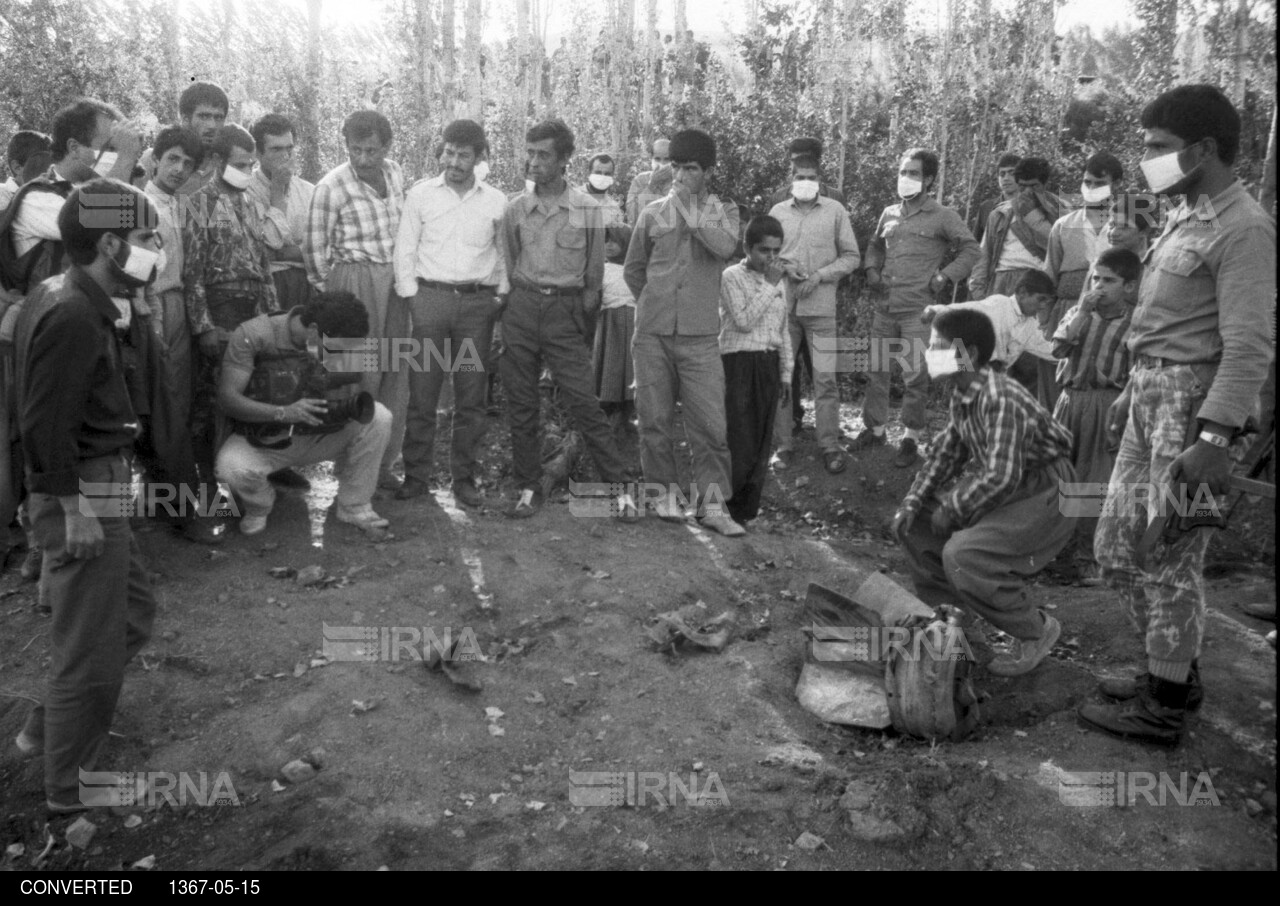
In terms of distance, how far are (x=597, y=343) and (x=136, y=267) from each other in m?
4.36

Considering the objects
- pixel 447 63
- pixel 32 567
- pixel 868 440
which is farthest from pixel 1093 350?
pixel 447 63

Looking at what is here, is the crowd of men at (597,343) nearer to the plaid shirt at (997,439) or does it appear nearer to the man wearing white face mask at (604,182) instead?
the plaid shirt at (997,439)

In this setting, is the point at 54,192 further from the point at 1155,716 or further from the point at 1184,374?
the point at 1155,716

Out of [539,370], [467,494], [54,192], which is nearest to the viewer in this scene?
[54,192]

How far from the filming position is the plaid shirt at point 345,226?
20.4 ft

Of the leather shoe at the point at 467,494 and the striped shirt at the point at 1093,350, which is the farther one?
the leather shoe at the point at 467,494

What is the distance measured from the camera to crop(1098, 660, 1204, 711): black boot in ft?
13.8

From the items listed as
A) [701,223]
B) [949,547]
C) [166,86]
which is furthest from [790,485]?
[166,86]

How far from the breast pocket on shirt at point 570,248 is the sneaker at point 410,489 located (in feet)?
4.93

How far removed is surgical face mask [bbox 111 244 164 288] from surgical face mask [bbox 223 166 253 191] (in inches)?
81.5

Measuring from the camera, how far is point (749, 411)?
22.0ft

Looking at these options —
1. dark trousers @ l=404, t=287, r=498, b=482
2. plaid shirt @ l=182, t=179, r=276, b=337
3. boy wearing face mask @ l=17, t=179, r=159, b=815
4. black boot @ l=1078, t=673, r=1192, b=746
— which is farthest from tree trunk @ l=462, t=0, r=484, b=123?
black boot @ l=1078, t=673, r=1192, b=746

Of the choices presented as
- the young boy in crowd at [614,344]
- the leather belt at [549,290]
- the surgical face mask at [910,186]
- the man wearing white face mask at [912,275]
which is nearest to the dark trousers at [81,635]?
the leather belt at [549,290]
